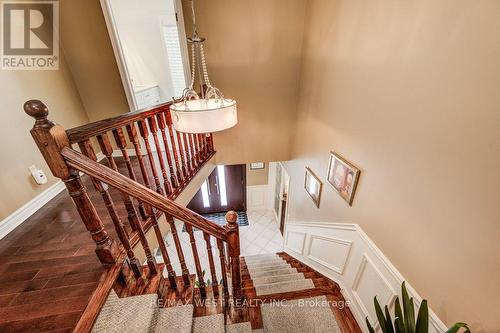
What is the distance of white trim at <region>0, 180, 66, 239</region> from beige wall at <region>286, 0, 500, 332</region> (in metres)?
3.04

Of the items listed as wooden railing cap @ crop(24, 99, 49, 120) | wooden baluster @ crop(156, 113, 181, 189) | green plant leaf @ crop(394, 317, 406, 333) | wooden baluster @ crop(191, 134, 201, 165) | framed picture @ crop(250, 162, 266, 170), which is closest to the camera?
wooden railing cap @ crop(24, 99, 49, 120)

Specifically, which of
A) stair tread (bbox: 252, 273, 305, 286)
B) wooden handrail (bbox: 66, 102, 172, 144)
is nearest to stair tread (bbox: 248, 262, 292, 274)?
stair tread (bbox: 252, 273, 305, 286)

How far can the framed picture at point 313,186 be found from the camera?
8.12ft

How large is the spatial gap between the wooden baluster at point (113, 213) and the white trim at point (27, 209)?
137 cm

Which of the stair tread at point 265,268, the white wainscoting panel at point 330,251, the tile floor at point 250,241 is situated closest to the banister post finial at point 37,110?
the white wainscoting panel at point 330,251

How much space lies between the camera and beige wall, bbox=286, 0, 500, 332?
87 centimetres

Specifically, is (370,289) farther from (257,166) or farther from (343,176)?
(257,166)

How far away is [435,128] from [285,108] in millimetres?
2151

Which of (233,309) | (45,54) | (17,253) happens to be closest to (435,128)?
(233,309)

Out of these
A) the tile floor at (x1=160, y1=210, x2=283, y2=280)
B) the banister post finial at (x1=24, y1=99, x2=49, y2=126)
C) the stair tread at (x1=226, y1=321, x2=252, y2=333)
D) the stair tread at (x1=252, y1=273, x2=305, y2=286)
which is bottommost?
the tile floor at (x1=160, y1=210, x2=283, y2=280)

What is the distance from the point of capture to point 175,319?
1.25m

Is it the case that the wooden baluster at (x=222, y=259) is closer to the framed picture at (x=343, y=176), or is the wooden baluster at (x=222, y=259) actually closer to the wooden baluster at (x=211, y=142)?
the framed picture at (x=343, y=176)

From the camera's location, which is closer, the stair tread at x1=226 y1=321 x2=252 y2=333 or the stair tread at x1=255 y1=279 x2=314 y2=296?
the stair tread at x1=226 y1=321 x2=252 y2=333

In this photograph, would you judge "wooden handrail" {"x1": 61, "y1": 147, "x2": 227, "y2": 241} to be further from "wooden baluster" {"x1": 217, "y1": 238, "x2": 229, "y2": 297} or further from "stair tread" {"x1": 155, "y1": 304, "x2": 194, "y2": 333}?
"stair tread" {"x1": 155, "y1": 304, "x2": 194, "y2": 333}
